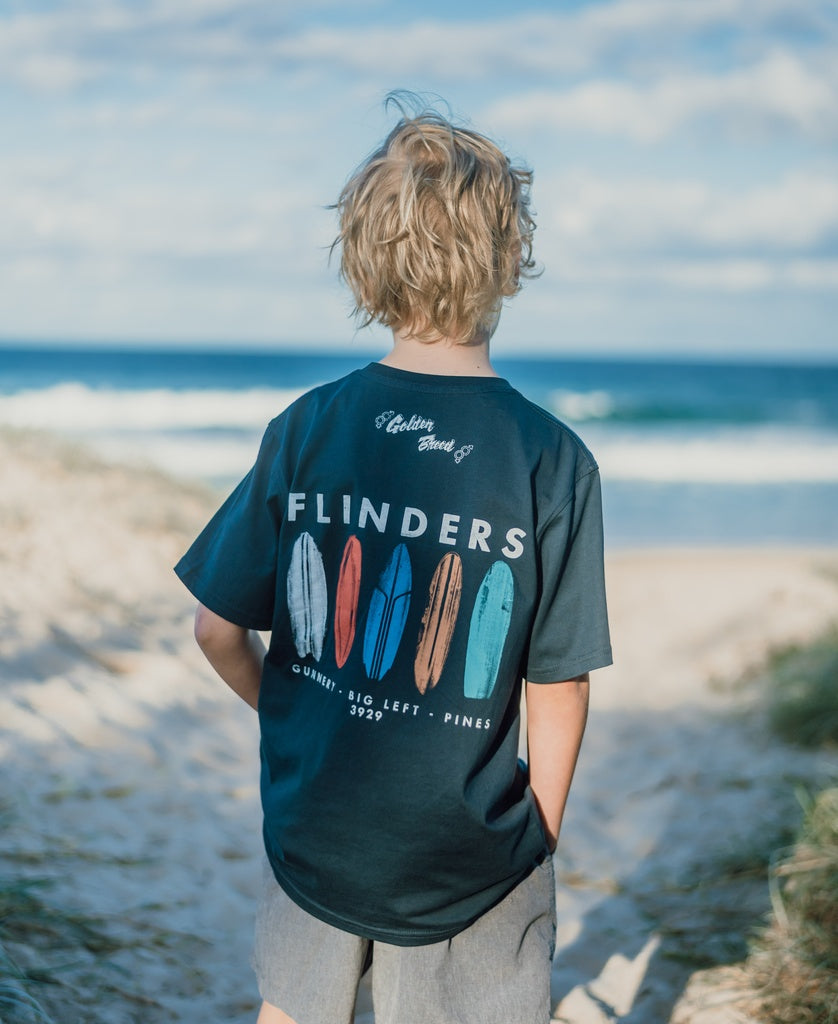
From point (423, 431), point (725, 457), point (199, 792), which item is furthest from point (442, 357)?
point (725, 457)

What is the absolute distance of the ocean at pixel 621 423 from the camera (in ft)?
46.7

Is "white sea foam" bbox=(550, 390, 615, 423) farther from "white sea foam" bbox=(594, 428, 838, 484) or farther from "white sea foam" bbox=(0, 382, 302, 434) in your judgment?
"white sea foam" bbox=(0, 382, 302, 434)

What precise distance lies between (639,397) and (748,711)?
30.8m

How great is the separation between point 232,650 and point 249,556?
7.9 inches

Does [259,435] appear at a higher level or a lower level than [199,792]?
higher

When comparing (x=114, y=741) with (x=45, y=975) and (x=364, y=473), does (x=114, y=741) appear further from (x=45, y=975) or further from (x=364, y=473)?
(x=364, y=473)

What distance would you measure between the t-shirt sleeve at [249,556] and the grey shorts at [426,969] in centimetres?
50

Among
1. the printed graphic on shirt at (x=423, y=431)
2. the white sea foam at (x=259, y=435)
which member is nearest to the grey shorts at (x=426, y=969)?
the printed graphic on shirt at (x=423, y=431)

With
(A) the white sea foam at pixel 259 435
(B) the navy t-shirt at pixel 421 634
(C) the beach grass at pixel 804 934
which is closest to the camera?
(B) the navy t-shirt at pixel 421 634

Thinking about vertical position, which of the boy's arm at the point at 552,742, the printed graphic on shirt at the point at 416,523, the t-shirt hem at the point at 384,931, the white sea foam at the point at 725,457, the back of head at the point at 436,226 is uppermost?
the white sea foam at the point at 725,457

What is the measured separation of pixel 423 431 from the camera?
5.21 feet

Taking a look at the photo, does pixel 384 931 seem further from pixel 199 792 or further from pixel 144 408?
pixel 144 408

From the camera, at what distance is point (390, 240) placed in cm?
161

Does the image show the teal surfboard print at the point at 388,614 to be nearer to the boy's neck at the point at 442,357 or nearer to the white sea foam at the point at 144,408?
the boy's neck at the point at 442,357
